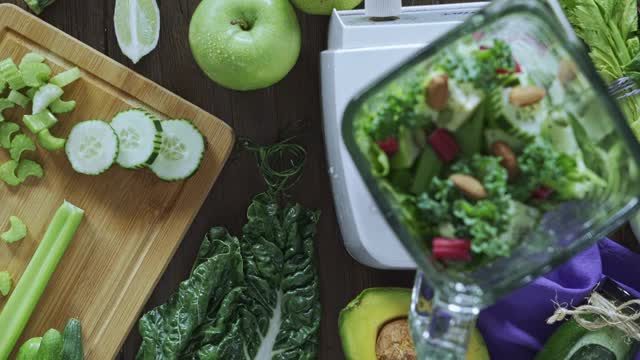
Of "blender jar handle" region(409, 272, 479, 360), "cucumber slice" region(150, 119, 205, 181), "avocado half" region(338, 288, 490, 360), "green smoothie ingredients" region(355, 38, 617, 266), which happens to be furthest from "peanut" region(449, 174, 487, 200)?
"cucumber slice" region(150, 119, 205, 181)

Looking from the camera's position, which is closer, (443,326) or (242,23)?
(443,326)

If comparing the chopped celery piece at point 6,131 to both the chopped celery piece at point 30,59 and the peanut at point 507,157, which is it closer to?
the chopped celery piece at point 30,59

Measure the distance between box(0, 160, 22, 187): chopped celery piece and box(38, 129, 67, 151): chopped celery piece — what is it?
0.20 ft

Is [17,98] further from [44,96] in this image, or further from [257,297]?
[257,297]

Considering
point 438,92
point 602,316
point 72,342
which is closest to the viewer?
point 438,92

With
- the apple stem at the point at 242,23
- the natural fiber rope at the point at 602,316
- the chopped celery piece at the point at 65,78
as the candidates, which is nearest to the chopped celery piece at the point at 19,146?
the chopped celery piece at the point at 65,78

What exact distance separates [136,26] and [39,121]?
0.23 m

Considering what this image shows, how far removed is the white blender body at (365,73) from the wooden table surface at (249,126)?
0.22 meters

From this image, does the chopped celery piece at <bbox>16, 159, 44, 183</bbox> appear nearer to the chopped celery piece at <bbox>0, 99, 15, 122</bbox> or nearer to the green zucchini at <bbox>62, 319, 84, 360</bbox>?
the chopped celery piece at <bbox>0, 99, 15, 122</bbox>

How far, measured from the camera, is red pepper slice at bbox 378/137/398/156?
0.95 meters

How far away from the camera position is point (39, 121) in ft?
4.64

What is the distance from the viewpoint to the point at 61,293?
57.6 inches

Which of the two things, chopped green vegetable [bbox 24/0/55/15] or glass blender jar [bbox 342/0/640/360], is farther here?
chopped green vegetable [bbox 24/0/55/15]

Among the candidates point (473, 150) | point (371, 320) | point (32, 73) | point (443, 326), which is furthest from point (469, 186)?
point (32, 73)
